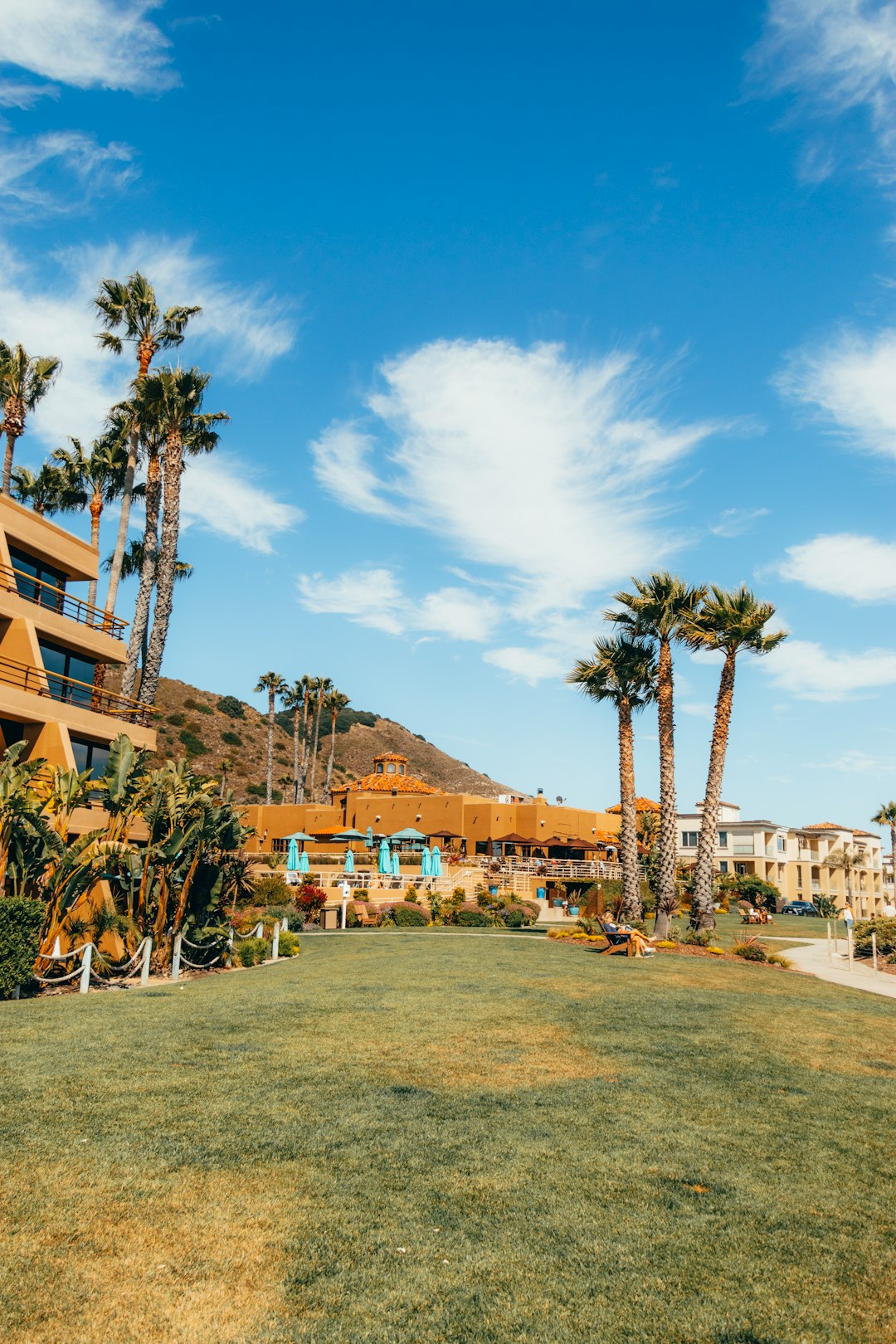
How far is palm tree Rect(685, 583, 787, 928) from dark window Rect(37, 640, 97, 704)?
836 inches

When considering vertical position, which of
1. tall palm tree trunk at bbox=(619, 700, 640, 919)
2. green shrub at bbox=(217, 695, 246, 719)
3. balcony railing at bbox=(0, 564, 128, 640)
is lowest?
tall palm tree trunk at bbox=(619, 700, 640, 919)

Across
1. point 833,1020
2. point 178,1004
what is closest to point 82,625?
point 178,1004

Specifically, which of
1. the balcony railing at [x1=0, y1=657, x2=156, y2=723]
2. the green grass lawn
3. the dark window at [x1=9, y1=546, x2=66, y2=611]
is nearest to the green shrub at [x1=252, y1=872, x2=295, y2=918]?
the balcony railing at [x1=0, y1=657, x2=156, y2=723]

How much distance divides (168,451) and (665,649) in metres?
21.4

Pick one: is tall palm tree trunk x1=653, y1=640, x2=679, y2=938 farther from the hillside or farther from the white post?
the hillside

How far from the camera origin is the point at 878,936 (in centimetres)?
2919

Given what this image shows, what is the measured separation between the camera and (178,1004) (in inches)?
598

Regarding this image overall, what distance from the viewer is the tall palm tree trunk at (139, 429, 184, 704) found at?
32.9m

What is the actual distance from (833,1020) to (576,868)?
38564 millimetres

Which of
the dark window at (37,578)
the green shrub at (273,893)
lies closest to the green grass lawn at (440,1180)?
the dark window at (37,578)

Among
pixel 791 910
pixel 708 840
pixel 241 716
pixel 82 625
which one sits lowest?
pixel 791 910

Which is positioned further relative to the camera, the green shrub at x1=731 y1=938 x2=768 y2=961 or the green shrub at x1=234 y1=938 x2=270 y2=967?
the green shrub at x1=731 y1=938 x2=768 y2=961

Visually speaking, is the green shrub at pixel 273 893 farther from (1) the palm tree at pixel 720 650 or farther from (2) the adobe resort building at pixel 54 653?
(1) the palm tree at pixel 720 650

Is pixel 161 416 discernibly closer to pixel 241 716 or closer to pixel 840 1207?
pixel 840 1207
